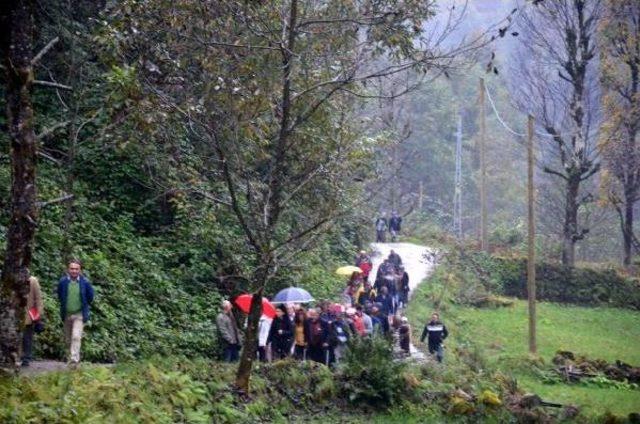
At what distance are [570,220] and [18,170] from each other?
34229 mm

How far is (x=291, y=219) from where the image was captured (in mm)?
20016

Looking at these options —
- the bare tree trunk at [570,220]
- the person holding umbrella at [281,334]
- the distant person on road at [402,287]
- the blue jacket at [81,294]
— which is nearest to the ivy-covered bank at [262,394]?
the blue jacket at [81,294]

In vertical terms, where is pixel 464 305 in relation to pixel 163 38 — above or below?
below

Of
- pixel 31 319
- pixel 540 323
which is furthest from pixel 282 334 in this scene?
pixel 540 323

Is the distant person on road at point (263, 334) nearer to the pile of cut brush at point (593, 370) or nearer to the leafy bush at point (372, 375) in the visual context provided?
the leafy bush at point (372, 375)

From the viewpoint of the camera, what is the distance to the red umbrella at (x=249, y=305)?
55.4ft

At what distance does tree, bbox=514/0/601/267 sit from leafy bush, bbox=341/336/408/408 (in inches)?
942

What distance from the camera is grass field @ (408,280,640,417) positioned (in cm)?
2138

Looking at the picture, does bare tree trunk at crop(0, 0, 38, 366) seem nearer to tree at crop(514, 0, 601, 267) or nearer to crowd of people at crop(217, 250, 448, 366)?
crowd of people at crop(217, 250, 448, 366)

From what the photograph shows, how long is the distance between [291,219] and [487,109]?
2533 inches

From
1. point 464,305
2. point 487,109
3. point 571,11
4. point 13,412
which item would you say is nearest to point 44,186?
point 13,412

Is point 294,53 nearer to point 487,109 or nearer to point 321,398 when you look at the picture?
point 321,398

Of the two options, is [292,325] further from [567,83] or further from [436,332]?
[567,83]

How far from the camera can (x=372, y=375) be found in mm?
16172
